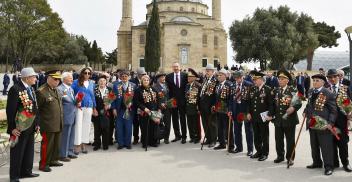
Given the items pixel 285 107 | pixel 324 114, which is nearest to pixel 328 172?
pixel 324 114

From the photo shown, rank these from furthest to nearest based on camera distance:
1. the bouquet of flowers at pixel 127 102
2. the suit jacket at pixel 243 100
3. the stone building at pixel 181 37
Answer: the stone building at pixel 181 37
the bouquet of flowers at pixel 127 102
the suit jacket at pixel 243 100

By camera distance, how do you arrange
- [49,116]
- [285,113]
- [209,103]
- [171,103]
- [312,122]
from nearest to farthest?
[312,122], [49,116], [285,113], [209,103], [171,103]

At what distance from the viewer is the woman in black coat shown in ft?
31.5

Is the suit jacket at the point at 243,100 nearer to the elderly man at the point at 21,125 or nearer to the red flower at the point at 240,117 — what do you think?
the red flower at the point at 240,117

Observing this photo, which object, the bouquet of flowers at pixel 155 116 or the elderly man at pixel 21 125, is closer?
the elderly man at pixel 21 125

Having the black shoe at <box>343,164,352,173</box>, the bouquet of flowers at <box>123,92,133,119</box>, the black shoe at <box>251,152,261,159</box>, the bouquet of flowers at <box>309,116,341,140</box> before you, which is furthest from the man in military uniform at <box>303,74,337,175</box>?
the bouquet of flowers at <box>123,92,133,119</box>

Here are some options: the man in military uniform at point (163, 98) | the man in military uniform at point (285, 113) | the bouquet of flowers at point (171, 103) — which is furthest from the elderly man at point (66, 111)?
the man in military uniform at point (285, 113)

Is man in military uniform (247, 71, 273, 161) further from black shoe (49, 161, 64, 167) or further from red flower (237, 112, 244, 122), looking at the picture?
black shoe (49, 161, 64, 167)

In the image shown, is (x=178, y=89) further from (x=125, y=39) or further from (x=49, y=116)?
(x=125, y=39)

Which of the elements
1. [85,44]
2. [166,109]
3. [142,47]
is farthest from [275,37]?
[85,44]

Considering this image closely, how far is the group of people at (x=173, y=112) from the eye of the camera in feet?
22.0

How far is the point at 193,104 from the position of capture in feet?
33.4

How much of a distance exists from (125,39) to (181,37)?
12457 millimetres

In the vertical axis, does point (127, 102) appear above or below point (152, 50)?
below
